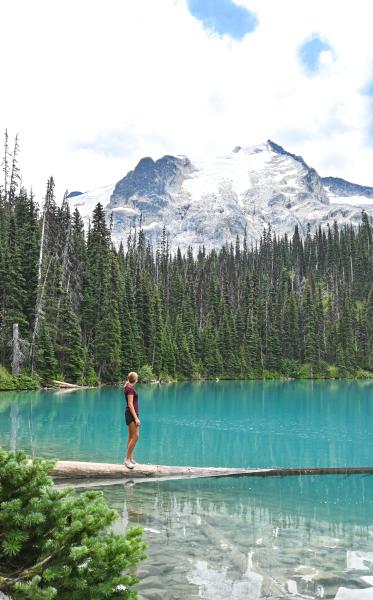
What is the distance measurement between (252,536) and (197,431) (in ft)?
61.3

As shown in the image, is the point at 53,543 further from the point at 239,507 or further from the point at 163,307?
the point at 163,307

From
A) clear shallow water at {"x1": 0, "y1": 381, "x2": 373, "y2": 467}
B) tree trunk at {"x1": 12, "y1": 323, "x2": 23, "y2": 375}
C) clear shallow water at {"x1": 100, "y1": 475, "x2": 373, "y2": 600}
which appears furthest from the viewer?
tree trunk at {"x1": 12, "y1": 323, "x2": 23, "y2": 375}

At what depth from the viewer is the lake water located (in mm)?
8695

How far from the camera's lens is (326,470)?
17.4m

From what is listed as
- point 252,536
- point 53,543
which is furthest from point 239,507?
point 53,543

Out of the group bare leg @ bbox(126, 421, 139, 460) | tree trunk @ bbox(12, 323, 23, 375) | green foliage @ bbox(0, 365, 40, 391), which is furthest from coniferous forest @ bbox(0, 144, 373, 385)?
bare leg @ bbox(126, 421, 139, 460)

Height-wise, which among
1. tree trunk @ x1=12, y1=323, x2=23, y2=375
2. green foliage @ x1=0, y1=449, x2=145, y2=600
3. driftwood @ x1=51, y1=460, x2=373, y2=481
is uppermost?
tree trunk @ x1=12, y1=323, x2=23, y2=375

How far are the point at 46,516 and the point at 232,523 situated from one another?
24.6ft

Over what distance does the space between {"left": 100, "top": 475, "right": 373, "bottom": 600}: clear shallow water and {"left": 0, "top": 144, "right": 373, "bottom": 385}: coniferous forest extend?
4238cm

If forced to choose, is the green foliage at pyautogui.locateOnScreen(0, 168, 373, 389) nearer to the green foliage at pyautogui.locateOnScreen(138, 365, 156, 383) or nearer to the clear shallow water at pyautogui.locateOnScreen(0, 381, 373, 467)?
the green foliage at pyautogui.locateOnScreen(138, 365, 156, 383)

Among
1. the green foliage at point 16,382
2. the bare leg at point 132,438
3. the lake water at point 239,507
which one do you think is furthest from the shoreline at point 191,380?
the bare leg at point 132,438

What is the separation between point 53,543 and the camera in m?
5.30

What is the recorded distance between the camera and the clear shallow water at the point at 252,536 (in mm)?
8445

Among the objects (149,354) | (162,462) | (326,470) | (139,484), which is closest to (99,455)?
(162,462)
